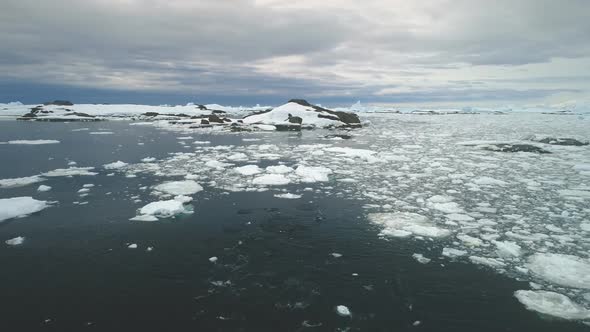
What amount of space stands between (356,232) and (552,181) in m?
8.58

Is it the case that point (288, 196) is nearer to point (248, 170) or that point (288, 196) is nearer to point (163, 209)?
point (163, 209)

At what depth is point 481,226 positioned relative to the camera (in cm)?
725

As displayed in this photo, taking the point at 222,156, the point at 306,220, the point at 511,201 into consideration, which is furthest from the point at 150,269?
the point at 222,156

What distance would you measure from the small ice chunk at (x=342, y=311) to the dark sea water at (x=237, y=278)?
7 cm

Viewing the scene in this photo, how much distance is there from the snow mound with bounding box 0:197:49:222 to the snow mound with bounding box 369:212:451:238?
7.85 m

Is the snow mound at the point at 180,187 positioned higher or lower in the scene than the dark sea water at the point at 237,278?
higher

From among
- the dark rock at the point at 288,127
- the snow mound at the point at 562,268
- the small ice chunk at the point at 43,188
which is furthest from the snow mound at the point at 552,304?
the dark rock at the point at 288,127

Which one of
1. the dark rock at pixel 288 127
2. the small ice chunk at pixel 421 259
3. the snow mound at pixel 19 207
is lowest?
the small ice chunk at pixel 421 259

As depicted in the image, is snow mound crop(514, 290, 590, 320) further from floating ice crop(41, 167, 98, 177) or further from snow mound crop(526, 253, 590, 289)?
floating ice crop(41, 167, 98, 177)

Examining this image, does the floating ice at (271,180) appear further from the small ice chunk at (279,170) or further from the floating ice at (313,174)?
the small ice chunk at (279,170)

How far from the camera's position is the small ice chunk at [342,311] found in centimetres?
435

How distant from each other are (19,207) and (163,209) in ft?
11.0

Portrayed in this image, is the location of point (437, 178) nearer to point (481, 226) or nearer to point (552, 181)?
point (552, 181)

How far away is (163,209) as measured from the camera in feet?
26.6
